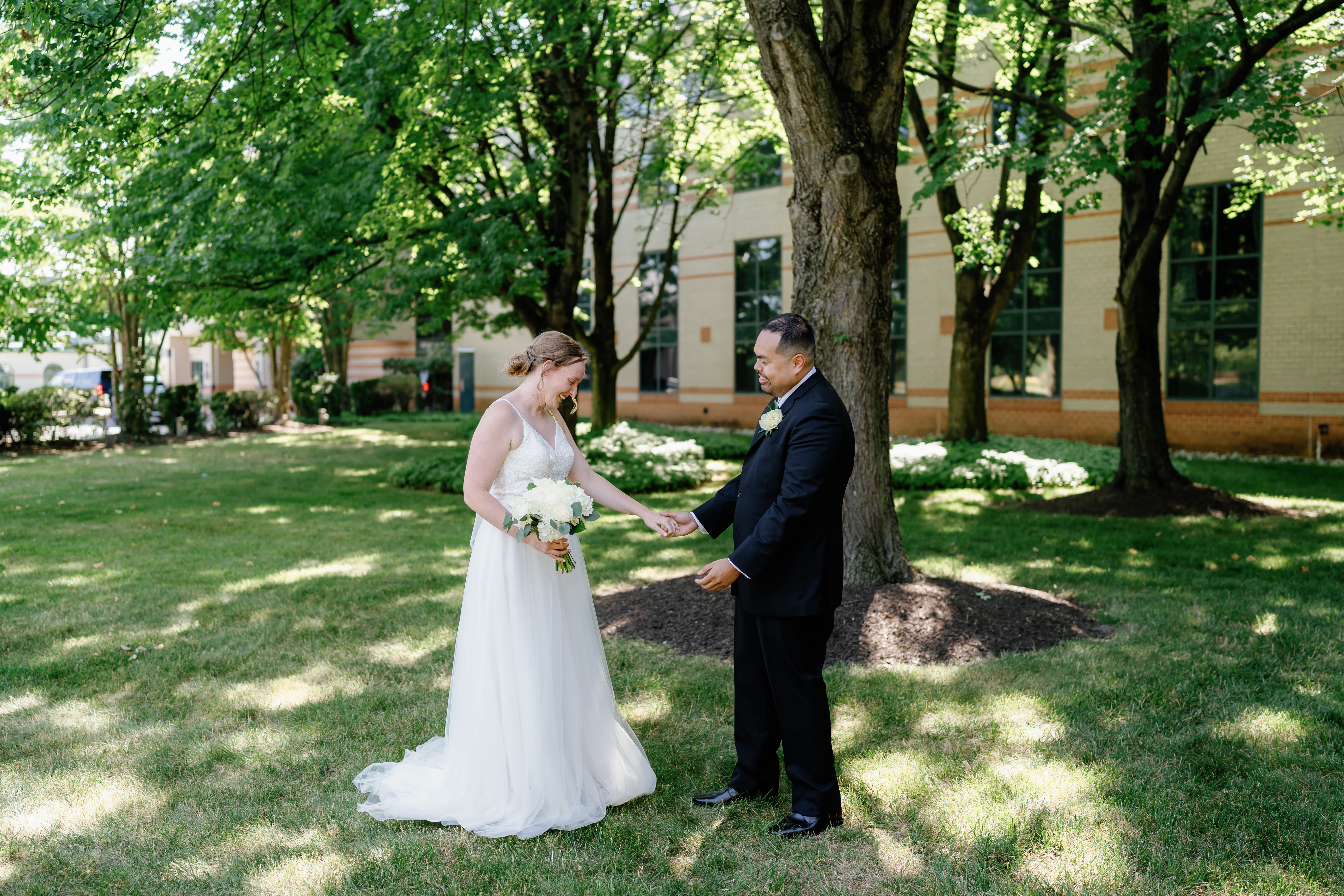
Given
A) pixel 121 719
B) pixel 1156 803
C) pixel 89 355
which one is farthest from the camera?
pixel 89 355

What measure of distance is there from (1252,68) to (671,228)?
10.4 metres

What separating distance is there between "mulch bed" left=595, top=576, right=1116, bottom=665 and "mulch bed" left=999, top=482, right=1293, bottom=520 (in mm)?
A: 5117

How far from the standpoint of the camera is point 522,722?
3.93m

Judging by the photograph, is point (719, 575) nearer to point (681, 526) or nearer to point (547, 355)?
point (681, 526)

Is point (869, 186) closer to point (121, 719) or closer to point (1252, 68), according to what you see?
point (121, 719)

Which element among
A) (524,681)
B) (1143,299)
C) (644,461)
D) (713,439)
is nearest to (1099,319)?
(1143,299)

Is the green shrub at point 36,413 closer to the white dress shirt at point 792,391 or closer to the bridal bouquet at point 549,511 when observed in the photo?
the bridal bouquet at point 549,511

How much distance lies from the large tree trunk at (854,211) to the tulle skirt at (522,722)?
276cm

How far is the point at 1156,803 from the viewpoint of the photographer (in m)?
3.85

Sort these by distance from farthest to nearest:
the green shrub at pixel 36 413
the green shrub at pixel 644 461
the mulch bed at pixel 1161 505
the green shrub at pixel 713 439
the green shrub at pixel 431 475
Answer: the green shrub at pixel 36 413, the green shrub at pixel 713 439, the green shrub at pixel 431 475, the green shrub at pixel 644 461, the mulch bed at pixel 1161 505

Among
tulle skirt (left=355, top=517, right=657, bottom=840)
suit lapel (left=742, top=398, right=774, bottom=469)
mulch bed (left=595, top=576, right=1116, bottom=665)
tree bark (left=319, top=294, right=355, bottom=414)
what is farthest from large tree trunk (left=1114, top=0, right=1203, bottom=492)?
tree bark (left=319, top=294, right=355, bottom=414)

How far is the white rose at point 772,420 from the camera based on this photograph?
3791 millimetres

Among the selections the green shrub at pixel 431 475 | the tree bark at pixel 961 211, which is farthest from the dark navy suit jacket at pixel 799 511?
the green shrub at pixel 431 475

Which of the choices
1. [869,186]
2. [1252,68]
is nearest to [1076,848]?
[869,186]
